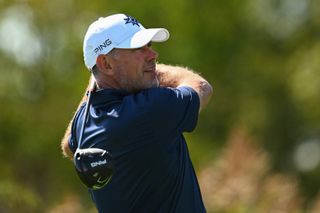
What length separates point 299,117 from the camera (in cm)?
3225

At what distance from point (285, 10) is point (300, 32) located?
82 centimetres

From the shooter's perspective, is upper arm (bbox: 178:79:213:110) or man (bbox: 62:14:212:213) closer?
man (bbox: 62:14:212:213)

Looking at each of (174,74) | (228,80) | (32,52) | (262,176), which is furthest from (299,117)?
(174,74)

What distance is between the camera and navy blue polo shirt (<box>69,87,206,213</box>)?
602 cm

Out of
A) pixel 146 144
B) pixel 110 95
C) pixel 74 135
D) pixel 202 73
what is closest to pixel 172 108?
pixel 146 144

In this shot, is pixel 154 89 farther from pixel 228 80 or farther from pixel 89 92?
pixel 228 80

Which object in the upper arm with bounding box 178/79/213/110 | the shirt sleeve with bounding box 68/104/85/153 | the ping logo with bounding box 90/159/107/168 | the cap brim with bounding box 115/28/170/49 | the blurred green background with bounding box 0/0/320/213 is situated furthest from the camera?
the blurred green background with bounding box 0/0/320/213

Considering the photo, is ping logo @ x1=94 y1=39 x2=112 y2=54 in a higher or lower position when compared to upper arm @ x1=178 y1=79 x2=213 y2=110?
higher

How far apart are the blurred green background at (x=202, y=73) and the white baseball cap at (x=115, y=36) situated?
18.7 metres

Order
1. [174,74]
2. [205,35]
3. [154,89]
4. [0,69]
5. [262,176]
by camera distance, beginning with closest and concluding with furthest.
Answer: [154,89] < [174,74] < [262,176] < [0,69] < [205,35]

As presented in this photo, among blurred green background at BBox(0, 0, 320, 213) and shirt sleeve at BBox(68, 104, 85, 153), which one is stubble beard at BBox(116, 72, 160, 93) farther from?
blurred green background at BBox(0, 0, 320, 213)

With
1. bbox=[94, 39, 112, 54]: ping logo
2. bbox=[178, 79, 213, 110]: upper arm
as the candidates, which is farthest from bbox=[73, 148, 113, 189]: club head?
bbox=[178, 79, 213, 110]: upper arm

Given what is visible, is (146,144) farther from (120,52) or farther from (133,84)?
(120,52)

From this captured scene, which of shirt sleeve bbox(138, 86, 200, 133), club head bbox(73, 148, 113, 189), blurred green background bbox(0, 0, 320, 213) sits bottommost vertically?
blurred green background bbox(0, 0, 320, 213)
